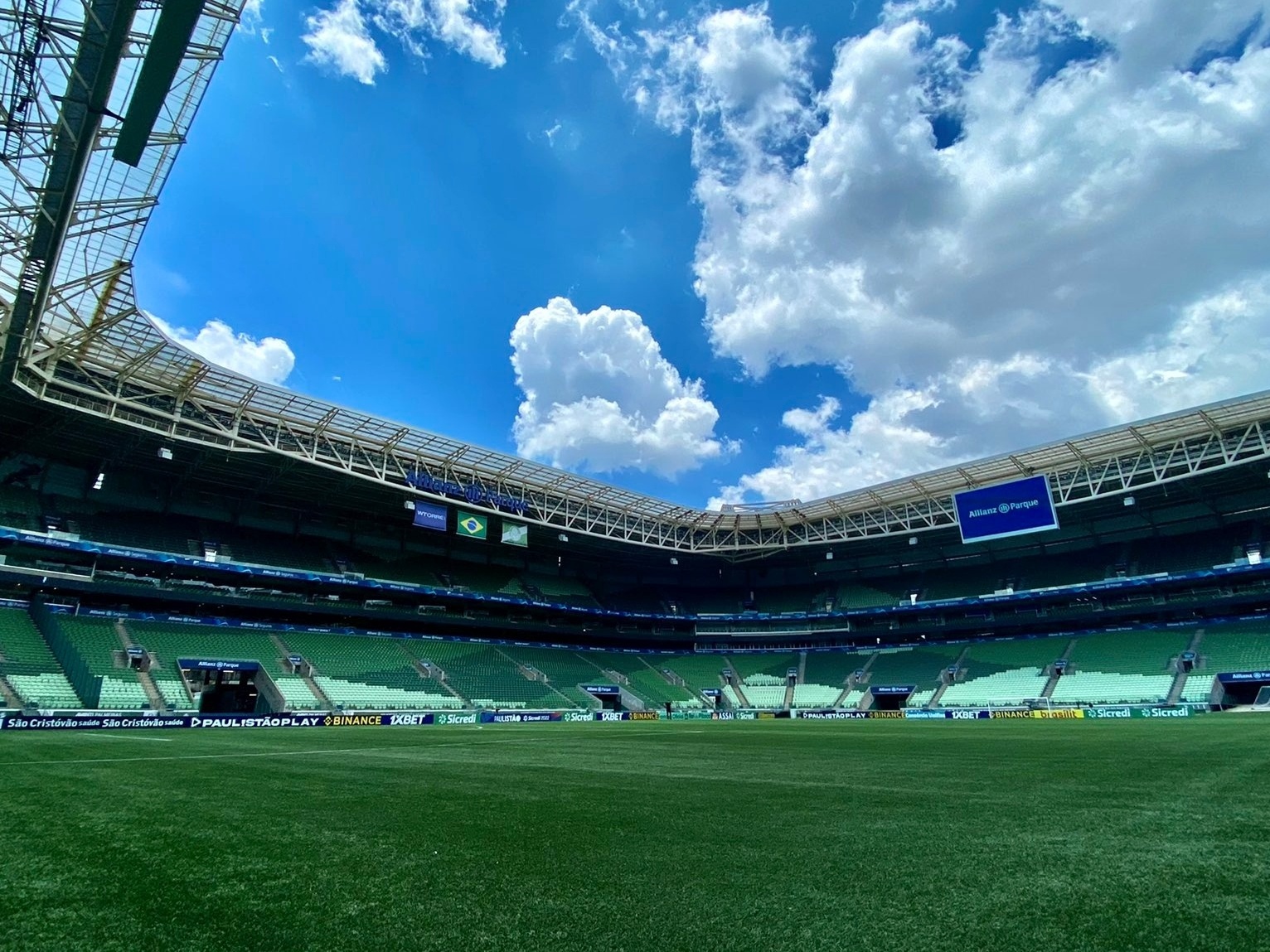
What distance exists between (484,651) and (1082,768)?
39.2 m

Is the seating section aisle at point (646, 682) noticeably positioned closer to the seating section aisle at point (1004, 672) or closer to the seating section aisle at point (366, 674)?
the seating section aisle at point (366, 674)

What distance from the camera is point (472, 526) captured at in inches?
1431

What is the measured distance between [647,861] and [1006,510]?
33769mm

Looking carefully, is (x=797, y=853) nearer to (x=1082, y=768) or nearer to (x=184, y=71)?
(x=1082, y=768)

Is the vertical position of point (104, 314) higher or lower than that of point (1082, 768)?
higher

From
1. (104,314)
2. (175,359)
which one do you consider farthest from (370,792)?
(175,359)

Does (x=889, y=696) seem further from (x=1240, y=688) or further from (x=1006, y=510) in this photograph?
(x=1006, y=510)

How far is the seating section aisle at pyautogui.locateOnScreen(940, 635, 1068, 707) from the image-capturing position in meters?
39.0

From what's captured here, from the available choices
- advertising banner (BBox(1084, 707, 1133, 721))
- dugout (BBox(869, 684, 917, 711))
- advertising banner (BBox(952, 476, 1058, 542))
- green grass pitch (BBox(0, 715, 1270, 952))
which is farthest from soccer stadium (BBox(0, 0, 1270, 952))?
advertising banner (BBox(1084, 707, 1133, 721))

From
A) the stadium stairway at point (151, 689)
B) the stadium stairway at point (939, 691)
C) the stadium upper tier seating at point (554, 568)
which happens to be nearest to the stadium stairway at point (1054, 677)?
the stadium upper tier seating at point (554, 568)

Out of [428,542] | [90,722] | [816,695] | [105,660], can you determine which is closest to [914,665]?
[816,695]

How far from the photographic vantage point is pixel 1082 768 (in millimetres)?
8281

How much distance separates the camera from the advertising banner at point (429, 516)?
34.8 meters

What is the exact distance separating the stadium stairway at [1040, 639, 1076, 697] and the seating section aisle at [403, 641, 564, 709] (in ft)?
91.4
